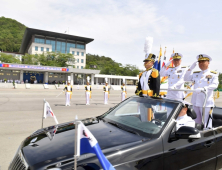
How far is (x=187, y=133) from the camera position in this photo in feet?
7.52

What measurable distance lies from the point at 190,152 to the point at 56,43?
72507 mm

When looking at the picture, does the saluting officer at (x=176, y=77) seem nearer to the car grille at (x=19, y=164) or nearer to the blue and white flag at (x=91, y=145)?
the blue and white flag at (x=91, y=145)

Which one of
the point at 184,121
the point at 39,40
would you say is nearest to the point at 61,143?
the point at 184,121

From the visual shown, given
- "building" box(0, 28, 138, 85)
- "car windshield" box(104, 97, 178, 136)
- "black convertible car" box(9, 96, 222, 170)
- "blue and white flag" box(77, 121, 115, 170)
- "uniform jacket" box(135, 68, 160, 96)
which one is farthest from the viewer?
"building" box(0, 28, 138, 85)

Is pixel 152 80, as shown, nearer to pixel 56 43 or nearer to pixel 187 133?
pixel 187 133

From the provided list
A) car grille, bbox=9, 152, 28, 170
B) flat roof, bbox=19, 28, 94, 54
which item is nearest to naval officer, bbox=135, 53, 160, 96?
car grille, bbox=9, 152, 28, 170

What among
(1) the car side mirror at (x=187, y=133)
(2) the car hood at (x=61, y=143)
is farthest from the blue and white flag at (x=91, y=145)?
(1) the car side mirror at (x=187, y=133)

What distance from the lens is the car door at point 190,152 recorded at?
2.28m

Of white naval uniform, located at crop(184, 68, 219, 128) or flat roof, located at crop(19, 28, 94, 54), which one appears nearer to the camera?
white naval uniform, located at crop(184, 68, 219, 128)

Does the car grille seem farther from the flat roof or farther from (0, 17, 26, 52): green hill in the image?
(0, 17, 26, 52): green hill

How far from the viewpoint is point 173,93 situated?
5.86m

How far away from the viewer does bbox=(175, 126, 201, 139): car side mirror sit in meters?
2.28

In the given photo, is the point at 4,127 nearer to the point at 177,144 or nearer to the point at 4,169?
the point at 4,169

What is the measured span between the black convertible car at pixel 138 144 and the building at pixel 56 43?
67.2 metres
